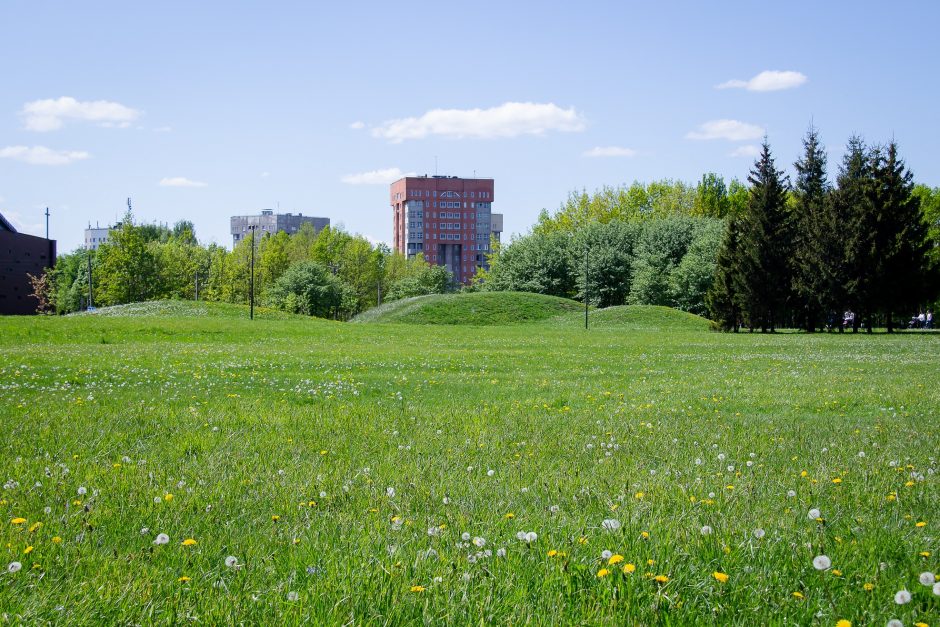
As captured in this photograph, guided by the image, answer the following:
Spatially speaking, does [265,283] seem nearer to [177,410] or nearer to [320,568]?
[177,410]

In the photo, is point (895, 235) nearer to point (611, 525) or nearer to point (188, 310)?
point (611, 525)

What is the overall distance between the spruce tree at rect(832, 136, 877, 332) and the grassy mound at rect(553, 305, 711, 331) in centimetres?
1086

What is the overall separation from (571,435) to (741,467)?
186cm

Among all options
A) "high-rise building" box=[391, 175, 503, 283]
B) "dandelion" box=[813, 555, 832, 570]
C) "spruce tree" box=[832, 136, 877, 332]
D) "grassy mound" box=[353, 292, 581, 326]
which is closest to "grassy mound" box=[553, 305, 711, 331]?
"grassy mound" box=[353, 292, 581, 326]

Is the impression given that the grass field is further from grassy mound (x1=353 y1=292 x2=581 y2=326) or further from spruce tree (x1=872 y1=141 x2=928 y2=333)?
grassy mound (x1=353 y1=292 x2=581 y2=326)

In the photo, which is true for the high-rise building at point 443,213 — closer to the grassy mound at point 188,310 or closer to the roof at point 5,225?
the roof at point 5,225

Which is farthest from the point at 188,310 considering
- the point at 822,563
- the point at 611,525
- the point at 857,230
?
the point at 822,563

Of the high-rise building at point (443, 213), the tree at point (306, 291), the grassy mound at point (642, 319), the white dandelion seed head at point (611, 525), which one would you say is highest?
the high-rise building at point (443, 213)

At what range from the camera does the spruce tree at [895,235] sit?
41.3m

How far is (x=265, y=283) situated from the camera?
79000 millimetres

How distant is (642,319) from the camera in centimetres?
5303

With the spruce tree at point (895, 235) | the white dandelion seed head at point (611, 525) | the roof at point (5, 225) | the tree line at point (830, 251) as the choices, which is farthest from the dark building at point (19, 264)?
the white dandelion seed head at point (611, 525)

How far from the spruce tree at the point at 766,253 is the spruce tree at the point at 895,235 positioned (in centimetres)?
598

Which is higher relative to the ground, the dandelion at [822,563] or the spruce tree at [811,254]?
the spruce tree at [811,254]
